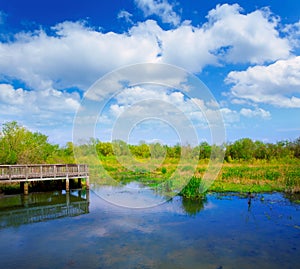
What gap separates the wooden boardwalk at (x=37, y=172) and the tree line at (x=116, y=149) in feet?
12.9

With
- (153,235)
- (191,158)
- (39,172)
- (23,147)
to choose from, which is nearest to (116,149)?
(191,158)

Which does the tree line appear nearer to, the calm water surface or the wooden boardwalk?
the wooden boardwalk

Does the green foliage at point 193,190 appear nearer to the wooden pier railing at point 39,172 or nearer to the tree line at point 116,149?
the wooden pier railing at point 39,172

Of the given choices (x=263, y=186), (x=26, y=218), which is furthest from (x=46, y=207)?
(x=263, y=186)

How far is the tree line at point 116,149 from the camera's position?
21.8 m

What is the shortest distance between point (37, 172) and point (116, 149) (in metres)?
32.1

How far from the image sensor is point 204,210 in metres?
13.5

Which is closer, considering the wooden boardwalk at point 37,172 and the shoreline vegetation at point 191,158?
the wooden boardwalk at point 37,172

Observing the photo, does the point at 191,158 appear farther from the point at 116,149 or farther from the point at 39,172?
the point at 39,172

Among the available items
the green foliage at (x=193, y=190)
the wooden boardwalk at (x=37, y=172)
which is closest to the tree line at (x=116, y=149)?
the wooden boardwalk at (x=37, y=172)

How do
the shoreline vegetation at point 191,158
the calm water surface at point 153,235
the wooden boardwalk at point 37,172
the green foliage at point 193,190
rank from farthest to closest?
the shoreline vegetation at point 191,158 < the green foliage at point 193,190 < the wooden boardwalk at point 37,172 < the calm water surface at point 153,235

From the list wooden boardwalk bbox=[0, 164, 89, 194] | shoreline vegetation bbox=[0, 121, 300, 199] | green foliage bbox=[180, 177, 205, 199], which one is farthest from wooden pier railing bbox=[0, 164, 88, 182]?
green foliage bbox=[180, 177, 205, 199]

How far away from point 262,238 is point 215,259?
2658mm

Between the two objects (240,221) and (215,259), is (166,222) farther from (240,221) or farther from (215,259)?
(215,259)
